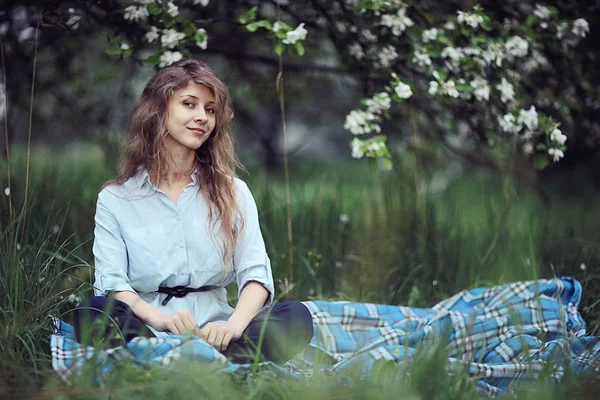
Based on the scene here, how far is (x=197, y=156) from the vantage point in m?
2.89

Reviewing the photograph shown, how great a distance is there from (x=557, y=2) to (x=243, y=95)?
257 cm

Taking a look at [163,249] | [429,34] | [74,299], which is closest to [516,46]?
[429,34]

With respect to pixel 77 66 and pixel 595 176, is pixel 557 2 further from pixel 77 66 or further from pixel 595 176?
pixel 77 66

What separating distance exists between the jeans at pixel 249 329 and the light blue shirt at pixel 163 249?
12cm

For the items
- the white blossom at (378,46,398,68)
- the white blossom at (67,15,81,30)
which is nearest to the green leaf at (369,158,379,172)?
the white blossom at (378,46,398,68)

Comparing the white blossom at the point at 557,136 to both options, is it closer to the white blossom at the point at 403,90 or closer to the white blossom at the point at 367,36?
the white blossom at the point at 403,90

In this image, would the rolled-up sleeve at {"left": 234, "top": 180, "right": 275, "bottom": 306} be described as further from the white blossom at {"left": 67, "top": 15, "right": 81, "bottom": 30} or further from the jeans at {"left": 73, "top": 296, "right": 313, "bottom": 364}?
the white blossom at {"left": 67, "top": 15, "right": 81, "bottom": 30}

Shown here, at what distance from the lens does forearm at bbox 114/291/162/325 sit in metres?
2.53

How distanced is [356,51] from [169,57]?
1.06 metres

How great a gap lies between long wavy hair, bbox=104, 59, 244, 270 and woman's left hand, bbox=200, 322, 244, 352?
12.0 inches

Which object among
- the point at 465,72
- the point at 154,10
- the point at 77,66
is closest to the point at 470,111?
the point at 465,72

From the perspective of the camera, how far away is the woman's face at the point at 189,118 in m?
2.71

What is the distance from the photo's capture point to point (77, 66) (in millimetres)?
5543

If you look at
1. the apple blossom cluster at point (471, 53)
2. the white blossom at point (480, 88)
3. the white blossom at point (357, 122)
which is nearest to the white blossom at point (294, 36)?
the apple blossom cluster at point (471, 53)
